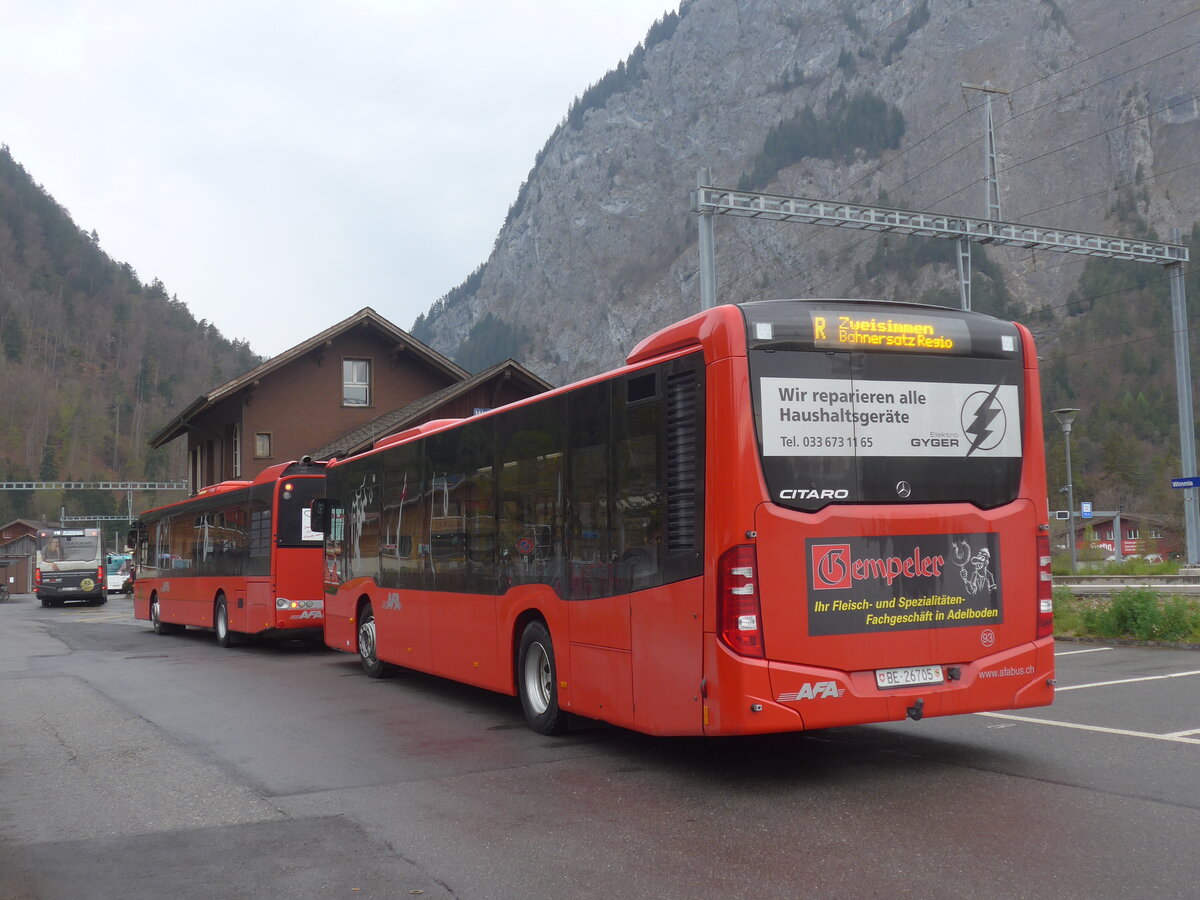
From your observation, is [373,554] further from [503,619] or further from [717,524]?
[717,524]

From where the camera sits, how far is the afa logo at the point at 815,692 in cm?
703

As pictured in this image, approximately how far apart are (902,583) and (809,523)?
0.75 metres

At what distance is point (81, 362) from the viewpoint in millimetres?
128625

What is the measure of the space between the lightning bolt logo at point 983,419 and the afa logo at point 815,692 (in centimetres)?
183

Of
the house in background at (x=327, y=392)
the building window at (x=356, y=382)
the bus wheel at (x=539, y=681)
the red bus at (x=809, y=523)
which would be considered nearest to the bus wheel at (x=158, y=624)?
the house in background at (x=327, y=392)

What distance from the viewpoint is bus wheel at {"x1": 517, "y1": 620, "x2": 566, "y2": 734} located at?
946 cm

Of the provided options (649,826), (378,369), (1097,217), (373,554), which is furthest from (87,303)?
(649,826)

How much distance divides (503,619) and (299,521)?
954cm

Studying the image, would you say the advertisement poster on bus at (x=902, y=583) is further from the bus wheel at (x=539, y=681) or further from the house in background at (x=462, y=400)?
the house in background at (x=462, y=400)

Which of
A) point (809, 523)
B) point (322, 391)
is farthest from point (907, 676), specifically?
point (322, 391)

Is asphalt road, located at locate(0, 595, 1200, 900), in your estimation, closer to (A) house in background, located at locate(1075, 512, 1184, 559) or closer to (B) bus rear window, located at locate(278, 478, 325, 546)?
(B) bus rear window, located at locate(278, 478, 325, 546)

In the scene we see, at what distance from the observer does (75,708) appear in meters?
12.3

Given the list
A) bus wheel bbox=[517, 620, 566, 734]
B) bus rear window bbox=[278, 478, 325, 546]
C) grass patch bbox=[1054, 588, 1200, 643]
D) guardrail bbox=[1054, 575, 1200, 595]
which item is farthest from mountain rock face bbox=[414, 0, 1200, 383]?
bus wheel bbox=[517, 620, 566, 734]

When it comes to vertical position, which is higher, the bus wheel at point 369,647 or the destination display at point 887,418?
the destination display at point 887,418
